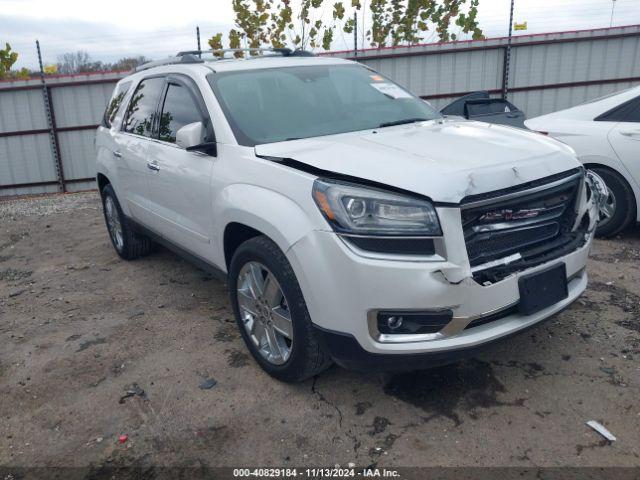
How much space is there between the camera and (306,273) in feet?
8.74

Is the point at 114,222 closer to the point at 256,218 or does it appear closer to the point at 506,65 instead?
the point at 256,218

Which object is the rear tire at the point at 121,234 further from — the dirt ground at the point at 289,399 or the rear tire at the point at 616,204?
the rear tire at the point at 616,204

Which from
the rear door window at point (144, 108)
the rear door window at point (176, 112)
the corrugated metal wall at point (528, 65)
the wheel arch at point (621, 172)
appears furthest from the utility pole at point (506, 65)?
the rear door window at point (176, 112)

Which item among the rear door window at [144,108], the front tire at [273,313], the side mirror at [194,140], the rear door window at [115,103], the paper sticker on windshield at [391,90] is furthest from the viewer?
the rear door window at [115,103]

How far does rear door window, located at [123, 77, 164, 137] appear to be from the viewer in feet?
14.6

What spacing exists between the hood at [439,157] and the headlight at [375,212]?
65 millimetres

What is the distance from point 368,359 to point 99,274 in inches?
146

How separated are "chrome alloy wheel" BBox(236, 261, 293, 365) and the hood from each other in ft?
2.24

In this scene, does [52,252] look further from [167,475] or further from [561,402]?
[561,402]

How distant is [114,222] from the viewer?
5.82 metres

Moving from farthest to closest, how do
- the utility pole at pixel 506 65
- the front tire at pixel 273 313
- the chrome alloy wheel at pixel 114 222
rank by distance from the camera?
the utility pole at pixel 506 65, the chrome alloy wheel at pixel 114 222, the front tire at pixel 273 313

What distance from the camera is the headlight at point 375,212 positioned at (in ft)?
8.20

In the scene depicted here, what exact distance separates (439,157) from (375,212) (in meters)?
0.48

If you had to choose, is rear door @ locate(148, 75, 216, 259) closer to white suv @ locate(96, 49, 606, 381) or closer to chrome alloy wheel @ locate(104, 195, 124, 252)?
white suv @ locate(96, 49, 606, 381)
